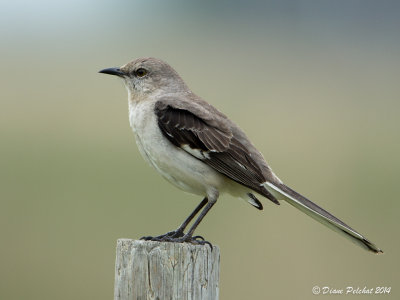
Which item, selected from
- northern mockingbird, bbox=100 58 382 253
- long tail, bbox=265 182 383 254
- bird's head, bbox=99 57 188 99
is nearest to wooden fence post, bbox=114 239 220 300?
northern mockingbird, bbox=100 58 382 253

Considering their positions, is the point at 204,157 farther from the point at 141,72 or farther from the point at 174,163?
the point at 141,72

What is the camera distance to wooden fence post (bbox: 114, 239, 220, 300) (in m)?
3.68

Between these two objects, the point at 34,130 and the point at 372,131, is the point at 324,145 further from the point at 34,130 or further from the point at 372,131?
the point at 34,130

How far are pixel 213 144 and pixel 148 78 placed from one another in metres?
1.14

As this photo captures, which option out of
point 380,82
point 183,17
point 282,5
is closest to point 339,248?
point 380,82

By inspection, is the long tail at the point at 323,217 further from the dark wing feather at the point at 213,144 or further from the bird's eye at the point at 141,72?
the bird's eye at the point at 141,72

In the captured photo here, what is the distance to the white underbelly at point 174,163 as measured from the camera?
4969mm

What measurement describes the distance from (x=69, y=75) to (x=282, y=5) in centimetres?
1866

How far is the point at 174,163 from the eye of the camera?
4.97 m

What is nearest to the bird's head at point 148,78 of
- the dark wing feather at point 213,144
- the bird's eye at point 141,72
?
the bird's eye at point 141,72

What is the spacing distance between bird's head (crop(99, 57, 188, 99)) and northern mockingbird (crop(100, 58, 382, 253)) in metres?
0.31

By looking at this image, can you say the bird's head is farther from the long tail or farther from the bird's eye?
the long tail

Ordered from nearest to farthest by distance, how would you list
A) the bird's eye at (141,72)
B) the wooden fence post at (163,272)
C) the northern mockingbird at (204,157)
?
the wooden fence post at (163,272) → the northern mockingbird at (204,157) → the bird's eye at (141,72)

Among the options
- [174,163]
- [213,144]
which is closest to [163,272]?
[174,163]
